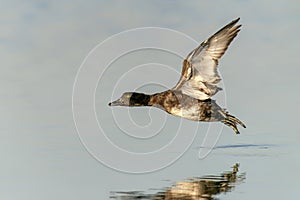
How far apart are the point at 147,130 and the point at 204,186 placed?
8.82 feet

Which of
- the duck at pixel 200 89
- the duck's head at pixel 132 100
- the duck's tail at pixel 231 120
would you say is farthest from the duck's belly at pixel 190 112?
the duck's head at pixel 132 100

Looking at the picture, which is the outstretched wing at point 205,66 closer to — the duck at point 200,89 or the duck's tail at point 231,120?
the duck at point 200,89

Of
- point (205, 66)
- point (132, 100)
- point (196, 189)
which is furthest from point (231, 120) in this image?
point (196, 189)

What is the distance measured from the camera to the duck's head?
14805 millimetres

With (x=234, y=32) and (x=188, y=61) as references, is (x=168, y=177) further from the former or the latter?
(x=234, y=32)

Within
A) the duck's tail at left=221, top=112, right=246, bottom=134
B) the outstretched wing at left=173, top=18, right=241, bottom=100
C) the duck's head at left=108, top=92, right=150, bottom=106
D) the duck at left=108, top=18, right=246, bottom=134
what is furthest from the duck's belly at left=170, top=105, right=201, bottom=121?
the duck's head at left=108, top=92, right=150, bottom=106

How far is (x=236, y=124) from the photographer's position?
1445 centimetres

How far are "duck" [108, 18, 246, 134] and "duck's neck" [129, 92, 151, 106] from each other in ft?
0.10

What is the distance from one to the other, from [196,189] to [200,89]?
288 centimetres

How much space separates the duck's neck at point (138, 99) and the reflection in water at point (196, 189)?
2.76 meters

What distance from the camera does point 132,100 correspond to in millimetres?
14914

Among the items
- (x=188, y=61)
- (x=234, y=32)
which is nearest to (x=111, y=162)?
(x=188, y=61)

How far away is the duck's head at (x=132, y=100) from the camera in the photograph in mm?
14805

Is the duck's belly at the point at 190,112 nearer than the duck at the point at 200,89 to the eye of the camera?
No
